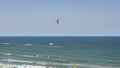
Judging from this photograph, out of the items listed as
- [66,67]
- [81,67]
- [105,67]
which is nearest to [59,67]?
[66,67]

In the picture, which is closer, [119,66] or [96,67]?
[96,67]

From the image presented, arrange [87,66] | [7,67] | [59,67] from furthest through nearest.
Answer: [87,66] < [59,67] < [7,67]

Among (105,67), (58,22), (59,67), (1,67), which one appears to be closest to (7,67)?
(1,67)

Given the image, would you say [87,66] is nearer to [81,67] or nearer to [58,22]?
[81,67]

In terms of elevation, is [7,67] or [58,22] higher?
[58,22]

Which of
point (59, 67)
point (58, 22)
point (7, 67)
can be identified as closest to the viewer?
point (58, 22)

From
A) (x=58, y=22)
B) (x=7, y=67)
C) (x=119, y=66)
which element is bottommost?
(x=119, y=66)

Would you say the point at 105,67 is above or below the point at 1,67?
below

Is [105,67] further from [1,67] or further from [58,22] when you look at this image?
[58,22]

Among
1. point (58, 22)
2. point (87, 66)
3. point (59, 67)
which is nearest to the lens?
point (58, 22)
